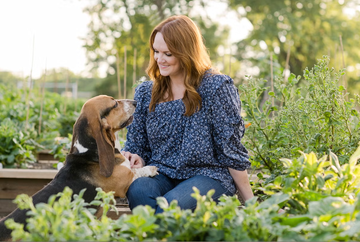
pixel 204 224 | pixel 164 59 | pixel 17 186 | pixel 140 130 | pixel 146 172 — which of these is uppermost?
pixel 164 59

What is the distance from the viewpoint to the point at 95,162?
292 cm

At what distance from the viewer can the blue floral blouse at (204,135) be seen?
285 cm

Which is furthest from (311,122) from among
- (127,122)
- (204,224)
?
(204,224)

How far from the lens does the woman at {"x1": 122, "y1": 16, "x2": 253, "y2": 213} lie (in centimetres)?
283

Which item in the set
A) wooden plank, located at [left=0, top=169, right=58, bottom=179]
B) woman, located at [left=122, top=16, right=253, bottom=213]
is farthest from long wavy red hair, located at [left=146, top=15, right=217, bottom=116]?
wooden plank, located at [left=0, top=169, right=58, bottom=179]

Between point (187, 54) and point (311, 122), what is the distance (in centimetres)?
107

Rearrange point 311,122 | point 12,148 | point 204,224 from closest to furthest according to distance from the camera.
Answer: point 204,224 → point 311,122 → point 12,148

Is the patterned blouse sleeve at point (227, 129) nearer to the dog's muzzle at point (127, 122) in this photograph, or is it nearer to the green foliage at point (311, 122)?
the green foliage at point (311, 122)

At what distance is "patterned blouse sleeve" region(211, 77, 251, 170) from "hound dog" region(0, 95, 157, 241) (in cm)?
54

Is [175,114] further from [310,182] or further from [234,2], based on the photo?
[234,2]

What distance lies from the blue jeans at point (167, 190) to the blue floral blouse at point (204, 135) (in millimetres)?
90

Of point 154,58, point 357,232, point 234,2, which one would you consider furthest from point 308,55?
point 357,232

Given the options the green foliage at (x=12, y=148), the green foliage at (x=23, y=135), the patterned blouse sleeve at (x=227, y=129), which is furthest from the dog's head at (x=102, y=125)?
the green foliage at (x=12, y=148)

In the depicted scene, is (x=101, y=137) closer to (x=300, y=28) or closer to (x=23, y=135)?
(x=23, y=135)
